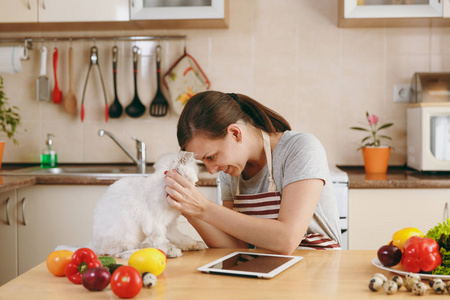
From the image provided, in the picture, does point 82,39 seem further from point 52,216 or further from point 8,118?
point 52,216

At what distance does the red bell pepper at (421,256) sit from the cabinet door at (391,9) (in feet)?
6.03

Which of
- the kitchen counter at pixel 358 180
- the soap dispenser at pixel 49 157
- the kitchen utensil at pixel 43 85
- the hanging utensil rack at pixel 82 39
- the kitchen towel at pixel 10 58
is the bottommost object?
the kitchen counter at pixel 358 180

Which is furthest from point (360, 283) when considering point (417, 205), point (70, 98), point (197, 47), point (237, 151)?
point (70, 98)

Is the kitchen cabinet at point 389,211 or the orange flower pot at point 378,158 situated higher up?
the orange flower pot at point 378,158

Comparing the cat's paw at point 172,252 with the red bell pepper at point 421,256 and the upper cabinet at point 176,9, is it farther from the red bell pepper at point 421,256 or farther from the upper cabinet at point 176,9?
the upper cabinet at point 176,9

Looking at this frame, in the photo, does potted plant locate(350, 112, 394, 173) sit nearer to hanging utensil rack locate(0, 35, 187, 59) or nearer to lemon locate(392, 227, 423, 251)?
hanging utensil rack locate(0, 35, 187, 59)

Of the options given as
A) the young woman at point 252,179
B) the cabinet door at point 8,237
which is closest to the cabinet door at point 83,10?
the cabinet door at point 8,237

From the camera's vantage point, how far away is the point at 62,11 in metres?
2.76

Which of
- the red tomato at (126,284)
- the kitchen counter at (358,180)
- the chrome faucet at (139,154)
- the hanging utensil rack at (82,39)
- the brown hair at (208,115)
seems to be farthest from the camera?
the hanging utensil rack at (82,39)

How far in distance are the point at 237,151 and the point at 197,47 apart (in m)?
1.67

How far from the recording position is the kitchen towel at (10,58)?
9.66ft

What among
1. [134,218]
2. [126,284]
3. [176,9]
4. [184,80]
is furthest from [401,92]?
[126,284]

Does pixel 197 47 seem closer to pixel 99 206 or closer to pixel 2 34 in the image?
pixel 2 34

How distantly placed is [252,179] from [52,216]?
1.32m
